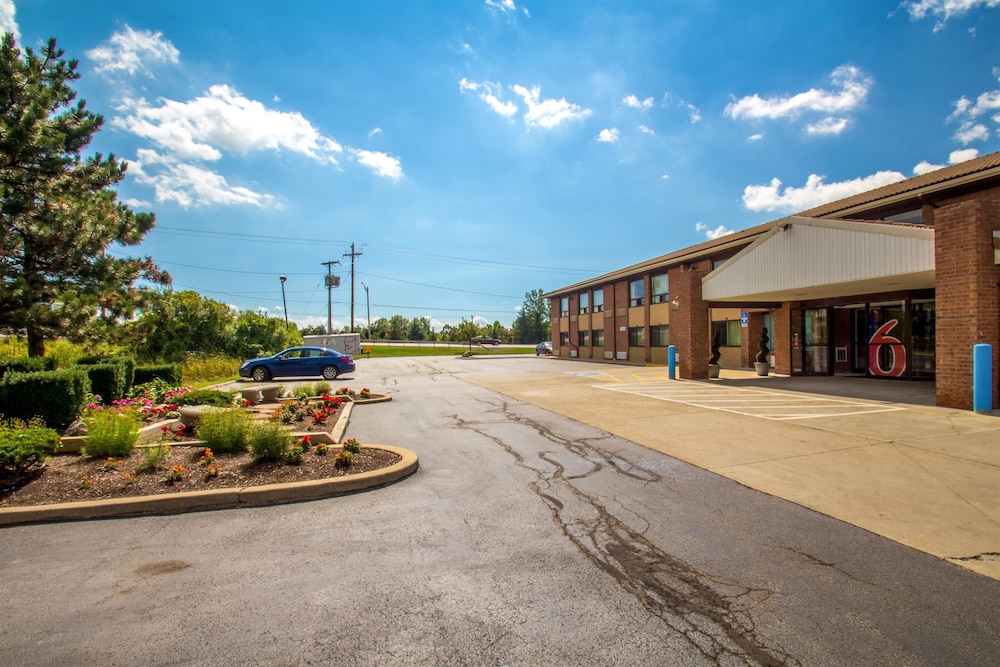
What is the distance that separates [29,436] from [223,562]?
372 cm

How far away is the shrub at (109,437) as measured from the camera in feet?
19.9

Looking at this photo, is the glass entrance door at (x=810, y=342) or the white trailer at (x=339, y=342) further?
the white trailer at (x=339, y=342)

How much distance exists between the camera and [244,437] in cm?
647

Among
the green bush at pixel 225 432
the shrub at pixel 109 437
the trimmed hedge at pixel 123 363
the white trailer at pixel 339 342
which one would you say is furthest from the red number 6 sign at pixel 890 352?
the white trailer at pixel 339 342

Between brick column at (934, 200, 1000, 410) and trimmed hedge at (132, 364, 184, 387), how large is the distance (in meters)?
18.5

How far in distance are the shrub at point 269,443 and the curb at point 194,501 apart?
2.75ft

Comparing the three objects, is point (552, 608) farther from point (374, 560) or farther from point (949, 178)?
point (949, 178)

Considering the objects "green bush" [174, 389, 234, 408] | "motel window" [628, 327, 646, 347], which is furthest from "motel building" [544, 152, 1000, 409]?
"green bush" [174, 389, 234, 408]

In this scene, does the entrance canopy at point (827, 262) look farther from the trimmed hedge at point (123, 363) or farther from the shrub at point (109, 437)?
the trimmed hedge at point (123, 363)

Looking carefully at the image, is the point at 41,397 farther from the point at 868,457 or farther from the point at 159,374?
the point at 868,457

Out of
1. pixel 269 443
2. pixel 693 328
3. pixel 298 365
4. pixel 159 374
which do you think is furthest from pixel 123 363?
pixel 693 328

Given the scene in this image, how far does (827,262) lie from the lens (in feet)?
43.0

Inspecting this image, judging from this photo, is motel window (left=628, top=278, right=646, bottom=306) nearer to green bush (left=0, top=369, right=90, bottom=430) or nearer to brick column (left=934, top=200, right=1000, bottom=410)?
brick column (left=934, top=200, right=1000, bottom=410)

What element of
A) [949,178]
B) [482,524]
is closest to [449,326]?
[949,178]
